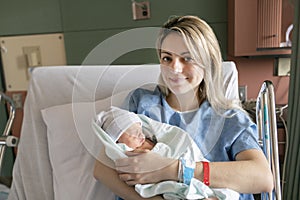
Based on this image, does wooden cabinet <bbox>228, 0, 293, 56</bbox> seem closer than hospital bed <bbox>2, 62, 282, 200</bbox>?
No

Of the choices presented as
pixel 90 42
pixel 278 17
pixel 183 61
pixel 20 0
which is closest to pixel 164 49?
pixel 183 61

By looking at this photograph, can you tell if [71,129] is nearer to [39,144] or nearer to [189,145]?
[39,144]

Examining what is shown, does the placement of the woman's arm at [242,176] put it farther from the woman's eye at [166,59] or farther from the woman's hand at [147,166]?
the woman's eye at [166,59]

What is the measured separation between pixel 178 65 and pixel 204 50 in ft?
0.35

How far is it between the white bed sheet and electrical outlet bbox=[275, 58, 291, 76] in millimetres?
657

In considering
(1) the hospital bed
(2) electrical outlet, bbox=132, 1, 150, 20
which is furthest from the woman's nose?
(2) electrical outlet, bbox=132, 1, 150, 20

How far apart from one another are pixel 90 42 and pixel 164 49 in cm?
122

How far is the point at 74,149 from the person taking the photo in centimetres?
135

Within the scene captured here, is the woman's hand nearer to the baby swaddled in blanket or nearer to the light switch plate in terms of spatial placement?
the baby swaddled in blanket

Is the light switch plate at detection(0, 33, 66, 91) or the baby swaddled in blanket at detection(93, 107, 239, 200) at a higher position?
the light switch plate at detection(0, 33, 66, 91)

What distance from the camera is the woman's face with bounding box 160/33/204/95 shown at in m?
A: 1.02

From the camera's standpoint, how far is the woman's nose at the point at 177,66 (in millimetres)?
1031

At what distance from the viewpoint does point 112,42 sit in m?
0.96

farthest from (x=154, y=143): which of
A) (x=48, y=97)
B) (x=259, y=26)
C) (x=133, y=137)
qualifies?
(x=259, y=26)
